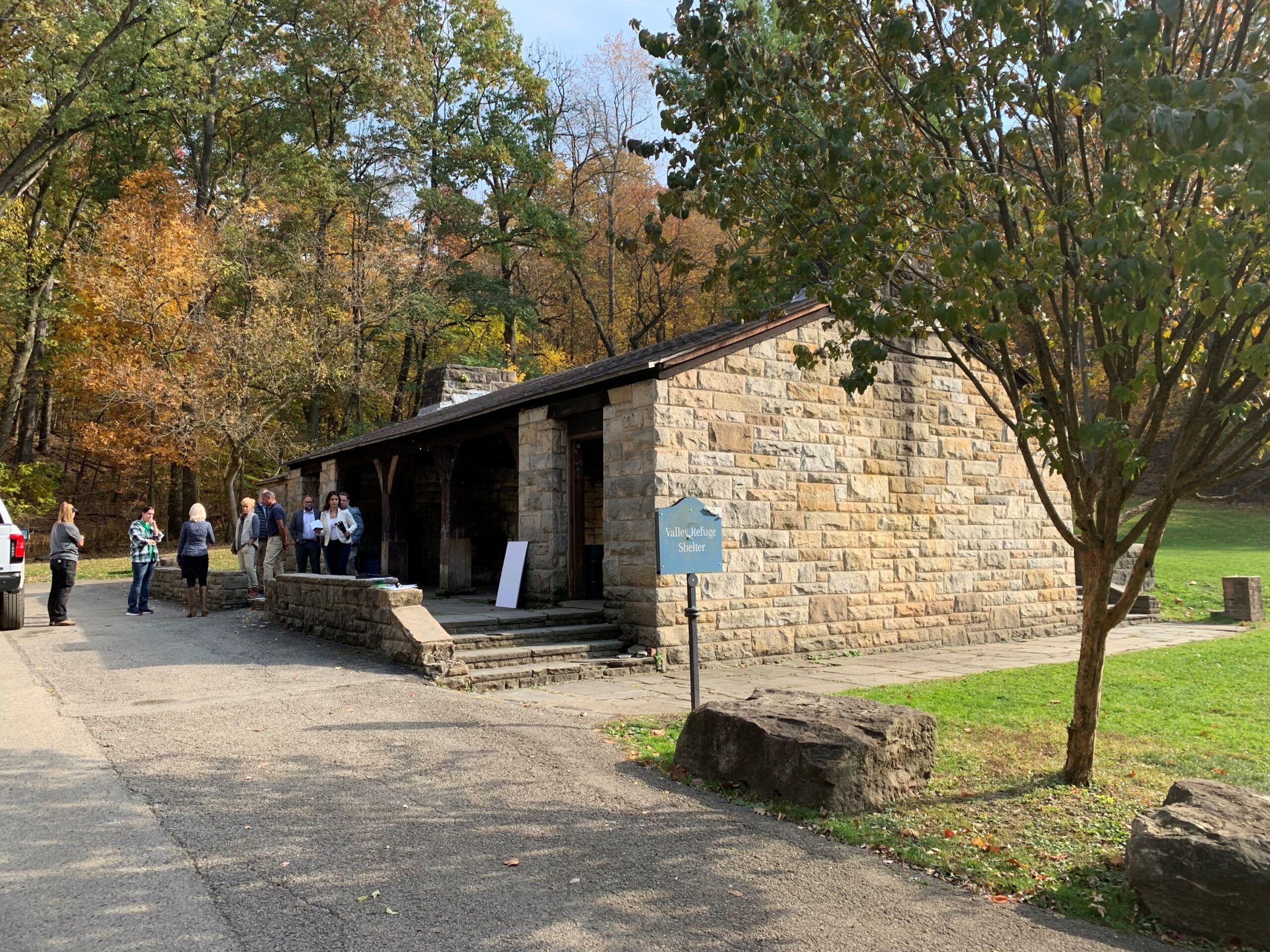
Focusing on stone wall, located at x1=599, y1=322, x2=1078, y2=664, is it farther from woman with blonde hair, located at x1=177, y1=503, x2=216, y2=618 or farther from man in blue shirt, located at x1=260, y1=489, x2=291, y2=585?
man in blue shirt, located at x1=260, y1=489, x2=291, y2=585

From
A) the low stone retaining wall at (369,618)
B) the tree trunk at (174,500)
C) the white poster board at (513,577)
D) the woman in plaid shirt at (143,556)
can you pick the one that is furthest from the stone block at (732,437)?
the tree trunk at (174,500)

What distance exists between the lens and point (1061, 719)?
7.30 m

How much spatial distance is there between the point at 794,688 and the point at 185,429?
19.2 metres

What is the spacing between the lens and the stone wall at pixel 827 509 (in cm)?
1038

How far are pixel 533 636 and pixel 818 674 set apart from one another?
3.13m

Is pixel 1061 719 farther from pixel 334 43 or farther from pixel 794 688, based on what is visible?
pixel 334 43

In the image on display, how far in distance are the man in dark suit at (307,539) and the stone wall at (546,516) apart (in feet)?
12.9

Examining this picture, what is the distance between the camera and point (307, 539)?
46.0 feet

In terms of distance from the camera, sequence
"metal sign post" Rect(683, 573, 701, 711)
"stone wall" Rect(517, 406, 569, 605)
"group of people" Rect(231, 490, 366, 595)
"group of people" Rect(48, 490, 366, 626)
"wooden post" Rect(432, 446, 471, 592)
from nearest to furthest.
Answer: "metal sign post" Rect(683, 573, 701, 711), "stone wall" Rect(517, 406, 569, 605), "group of people" Rect(48, 490, 366, 626), "group of people" Rect(231, 490, 366, 595), "wooden post" Rect(432, 446, 471, 592)

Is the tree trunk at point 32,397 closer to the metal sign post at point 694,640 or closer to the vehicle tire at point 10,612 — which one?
the vehicle tire at point 10,612

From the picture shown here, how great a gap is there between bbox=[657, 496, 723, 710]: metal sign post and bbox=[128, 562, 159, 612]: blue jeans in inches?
406

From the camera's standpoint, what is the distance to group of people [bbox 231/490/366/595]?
1308 cm

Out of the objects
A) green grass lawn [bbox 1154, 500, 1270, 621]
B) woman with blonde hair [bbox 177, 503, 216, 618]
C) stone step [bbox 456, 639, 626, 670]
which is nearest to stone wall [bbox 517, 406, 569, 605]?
stone step [bbox 456, 639, 626, 670]

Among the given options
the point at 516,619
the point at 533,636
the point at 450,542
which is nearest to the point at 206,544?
the point at 450,542
